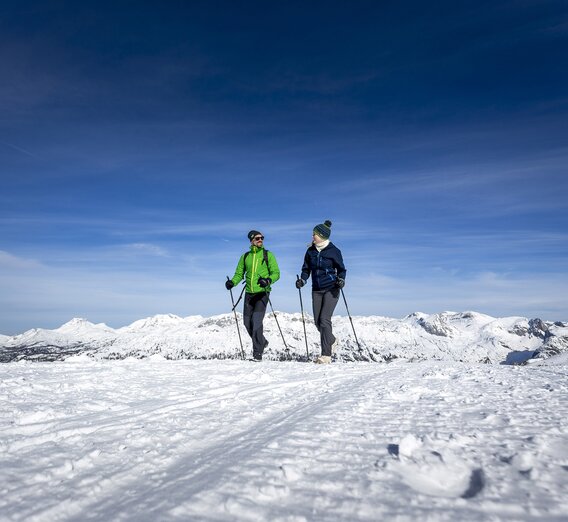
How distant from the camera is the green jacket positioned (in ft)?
39.7

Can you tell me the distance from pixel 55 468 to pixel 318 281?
365 inches

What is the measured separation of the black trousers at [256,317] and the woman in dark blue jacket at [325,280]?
1.61 m

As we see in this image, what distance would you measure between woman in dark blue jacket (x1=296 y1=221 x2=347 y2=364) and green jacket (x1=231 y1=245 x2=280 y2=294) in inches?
48.5

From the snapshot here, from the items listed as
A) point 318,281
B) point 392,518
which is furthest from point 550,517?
point 318,281

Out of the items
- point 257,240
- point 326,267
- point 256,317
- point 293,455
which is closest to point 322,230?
point 326,267

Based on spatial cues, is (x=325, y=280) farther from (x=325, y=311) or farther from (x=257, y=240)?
(x=257, y=240)

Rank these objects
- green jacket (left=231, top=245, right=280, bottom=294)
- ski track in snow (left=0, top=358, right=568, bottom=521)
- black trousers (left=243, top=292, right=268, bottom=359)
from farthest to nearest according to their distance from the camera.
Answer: green jacket (left=231, top=245, right=280, bottom=294), black trousers (left=243, top=292, right=268, bottom=359), ski track in snow (left=0, top=358, right=568, bottom=521)

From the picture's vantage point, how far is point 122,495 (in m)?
2.25

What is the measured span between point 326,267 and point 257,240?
2396 mm

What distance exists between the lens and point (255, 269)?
1218 centimetres

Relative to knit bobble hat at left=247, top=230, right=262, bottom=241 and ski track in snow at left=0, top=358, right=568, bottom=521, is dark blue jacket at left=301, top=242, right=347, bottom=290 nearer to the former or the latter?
knit bobble hat at left=247, top=230, right=262, bottom=241

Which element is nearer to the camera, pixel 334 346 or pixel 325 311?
pixel 325 311

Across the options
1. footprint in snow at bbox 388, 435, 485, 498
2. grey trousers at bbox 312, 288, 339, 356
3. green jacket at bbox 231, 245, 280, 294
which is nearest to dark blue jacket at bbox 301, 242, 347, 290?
grey trousers at bbox 312, 288, 339, 356

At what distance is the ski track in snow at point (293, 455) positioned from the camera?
6.37 ft
